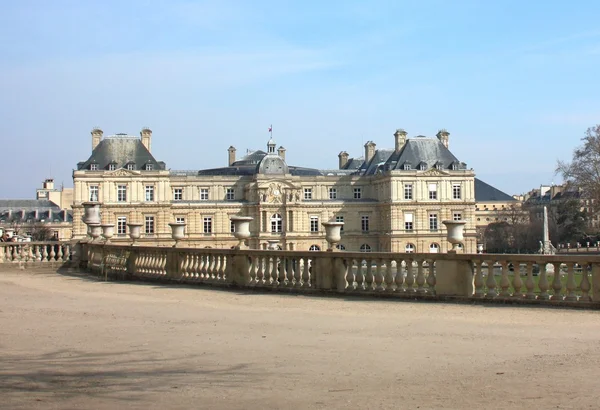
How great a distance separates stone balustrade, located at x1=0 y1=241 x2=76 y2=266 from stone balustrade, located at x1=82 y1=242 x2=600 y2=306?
516cm

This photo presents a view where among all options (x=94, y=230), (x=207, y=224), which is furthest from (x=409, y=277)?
(x=207, y=224)

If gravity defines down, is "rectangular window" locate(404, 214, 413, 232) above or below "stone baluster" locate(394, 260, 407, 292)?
above

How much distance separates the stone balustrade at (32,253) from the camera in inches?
814

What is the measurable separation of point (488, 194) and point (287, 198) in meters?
57.8

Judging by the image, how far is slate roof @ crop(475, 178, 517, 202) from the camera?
132 metres

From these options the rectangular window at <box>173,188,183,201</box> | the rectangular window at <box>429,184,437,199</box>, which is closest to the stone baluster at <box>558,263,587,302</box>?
the rectangular window at <box>429,184,437,199</box>

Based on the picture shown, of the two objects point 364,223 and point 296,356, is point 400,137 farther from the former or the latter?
point 296,356

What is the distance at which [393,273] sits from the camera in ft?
42.2

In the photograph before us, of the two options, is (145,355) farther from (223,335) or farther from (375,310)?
(375,310)

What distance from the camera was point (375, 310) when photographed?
1070 centimetres

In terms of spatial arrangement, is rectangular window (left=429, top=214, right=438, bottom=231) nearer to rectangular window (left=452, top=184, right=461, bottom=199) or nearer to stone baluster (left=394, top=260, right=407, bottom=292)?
rectangular window (left=452, top=184, right=461, bottom=199)

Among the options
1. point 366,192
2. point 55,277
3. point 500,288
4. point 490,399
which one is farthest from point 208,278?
point 366,192

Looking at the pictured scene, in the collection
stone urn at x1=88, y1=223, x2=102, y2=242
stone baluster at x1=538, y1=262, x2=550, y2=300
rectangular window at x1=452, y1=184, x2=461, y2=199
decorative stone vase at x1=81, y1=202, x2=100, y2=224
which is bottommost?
stone baluster at x1=538, y1=262, x2=550, y2=300

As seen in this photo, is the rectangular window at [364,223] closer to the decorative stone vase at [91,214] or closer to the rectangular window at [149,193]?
the rectangular window at [149,193]
